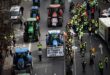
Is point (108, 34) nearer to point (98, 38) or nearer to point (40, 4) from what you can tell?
point (98, 38)

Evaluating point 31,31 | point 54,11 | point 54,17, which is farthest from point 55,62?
point 54,11

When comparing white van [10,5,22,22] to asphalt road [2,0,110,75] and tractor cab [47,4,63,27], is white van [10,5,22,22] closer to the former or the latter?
asphalt road [2,0,110,75]

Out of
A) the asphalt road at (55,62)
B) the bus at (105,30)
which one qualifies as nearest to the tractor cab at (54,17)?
the asphalt road at (55,62)

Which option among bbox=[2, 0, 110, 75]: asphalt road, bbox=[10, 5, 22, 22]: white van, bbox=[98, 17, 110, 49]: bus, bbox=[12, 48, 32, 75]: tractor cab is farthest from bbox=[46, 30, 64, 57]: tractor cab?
bbox=[10, 5, 22, 22]: white van

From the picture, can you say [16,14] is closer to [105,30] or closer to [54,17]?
[54,17]

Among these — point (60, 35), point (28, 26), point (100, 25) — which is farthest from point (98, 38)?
point (28, 26)

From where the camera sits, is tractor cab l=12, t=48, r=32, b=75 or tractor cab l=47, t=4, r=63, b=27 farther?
tractor cab l=47, t=4, r=63, b=27
